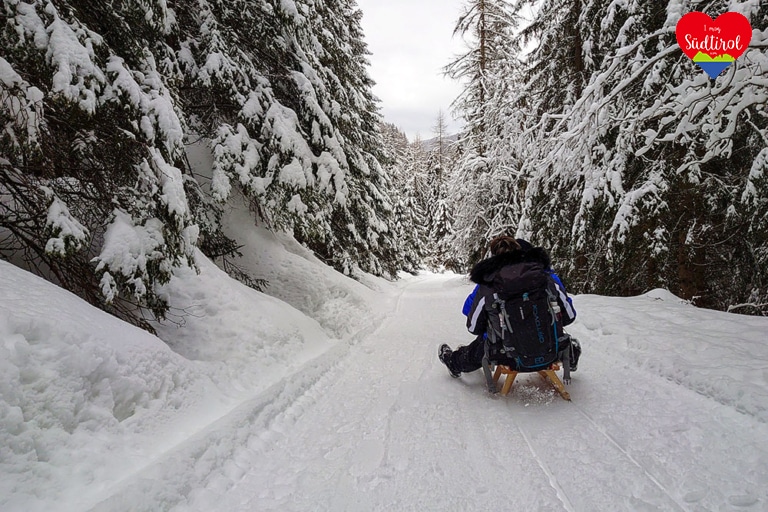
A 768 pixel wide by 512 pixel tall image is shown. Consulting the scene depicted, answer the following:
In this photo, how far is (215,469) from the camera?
2484 mm

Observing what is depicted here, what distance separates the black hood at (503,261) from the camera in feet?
10.9

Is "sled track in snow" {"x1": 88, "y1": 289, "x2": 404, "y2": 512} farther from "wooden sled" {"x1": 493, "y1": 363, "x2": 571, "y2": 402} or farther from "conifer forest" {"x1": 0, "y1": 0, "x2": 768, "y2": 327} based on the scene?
"wooden sled" {"x1": 493, "y1": 363, "x2": 571, "y2": 402}

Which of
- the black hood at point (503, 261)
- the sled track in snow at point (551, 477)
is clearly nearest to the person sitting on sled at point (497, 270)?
the black hood at point (503, 261)

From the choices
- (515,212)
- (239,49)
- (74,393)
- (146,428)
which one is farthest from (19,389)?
(515,212)

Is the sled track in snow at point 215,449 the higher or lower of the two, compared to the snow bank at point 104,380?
lower

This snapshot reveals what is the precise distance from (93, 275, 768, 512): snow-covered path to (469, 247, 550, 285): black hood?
1.21 meters

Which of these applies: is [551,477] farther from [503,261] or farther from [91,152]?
[91,152]

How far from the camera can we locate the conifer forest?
10.7ft

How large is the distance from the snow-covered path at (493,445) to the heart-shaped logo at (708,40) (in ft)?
9.73

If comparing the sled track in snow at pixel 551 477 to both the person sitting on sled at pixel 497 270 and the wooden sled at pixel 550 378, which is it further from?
the person sitting on sled at pixel 497 270

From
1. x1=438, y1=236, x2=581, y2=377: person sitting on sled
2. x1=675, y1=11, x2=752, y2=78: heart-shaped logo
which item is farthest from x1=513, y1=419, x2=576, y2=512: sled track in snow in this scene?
x1=675, y1=11, x2=752, y2=78: heart-shaped logo

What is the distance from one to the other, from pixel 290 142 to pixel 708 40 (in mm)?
5680

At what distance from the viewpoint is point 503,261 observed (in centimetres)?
335

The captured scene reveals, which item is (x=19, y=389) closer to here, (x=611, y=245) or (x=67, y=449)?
(x=67, y=449)
